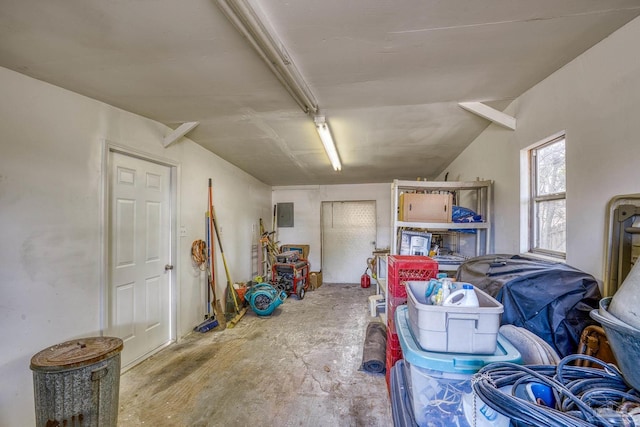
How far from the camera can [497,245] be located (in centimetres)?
275

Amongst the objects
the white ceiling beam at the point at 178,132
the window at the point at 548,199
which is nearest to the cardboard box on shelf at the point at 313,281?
the white ceiling beam at the point at 178,132

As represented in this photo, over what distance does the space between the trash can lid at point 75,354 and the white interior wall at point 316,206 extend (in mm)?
4734

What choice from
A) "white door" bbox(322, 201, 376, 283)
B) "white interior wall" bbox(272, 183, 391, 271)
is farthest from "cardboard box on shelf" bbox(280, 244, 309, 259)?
"white door" bbox(322, 201, 376, 283)

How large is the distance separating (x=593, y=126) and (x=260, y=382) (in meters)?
3.03

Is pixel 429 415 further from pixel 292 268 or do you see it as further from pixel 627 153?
pixel 292 268

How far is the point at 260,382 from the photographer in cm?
246

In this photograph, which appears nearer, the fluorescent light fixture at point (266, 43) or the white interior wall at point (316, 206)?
the fluorescent light fixture at point (266, 43)

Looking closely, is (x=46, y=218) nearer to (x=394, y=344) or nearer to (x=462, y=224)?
(x=394, y=344)

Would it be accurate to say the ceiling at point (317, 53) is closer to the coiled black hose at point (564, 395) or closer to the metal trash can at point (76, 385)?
the coiled black hose at point (564, 395)

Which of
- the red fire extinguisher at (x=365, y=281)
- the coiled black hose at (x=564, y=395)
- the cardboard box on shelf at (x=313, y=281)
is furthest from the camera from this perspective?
the red fire extinguisher at (x=365, y=281)

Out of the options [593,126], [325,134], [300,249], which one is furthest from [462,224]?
[300,249]

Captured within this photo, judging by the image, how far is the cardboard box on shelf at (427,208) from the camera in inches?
113

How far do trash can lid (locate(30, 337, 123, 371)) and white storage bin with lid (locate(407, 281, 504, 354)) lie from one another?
1874mm

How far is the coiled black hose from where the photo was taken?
0.66m
